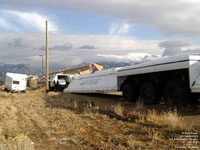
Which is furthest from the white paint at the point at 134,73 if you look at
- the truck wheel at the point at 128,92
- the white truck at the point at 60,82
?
the white truck at the point at 60,82

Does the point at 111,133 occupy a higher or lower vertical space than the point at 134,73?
lower

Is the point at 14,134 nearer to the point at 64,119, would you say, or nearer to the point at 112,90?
the point at 64,119

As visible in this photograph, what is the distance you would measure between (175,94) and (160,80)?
1270 mm

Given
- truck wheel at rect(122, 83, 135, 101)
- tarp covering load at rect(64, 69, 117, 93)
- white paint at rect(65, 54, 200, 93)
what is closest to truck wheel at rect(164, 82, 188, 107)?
white paint at rect(65, 54, 200, 93)

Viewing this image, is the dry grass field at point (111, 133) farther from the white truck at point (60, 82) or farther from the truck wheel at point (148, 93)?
the white truck at point (60, 82)

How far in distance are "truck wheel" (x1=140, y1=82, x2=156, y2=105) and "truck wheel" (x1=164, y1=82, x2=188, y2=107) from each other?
0.76 meters

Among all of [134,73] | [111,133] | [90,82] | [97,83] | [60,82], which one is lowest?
[111,133]

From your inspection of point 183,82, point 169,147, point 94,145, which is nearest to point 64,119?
point 94,145

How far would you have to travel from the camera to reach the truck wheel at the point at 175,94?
891 cm

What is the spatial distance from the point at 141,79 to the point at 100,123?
17.8 feet

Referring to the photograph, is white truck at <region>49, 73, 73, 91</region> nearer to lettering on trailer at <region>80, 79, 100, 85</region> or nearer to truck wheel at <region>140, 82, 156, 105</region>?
lettering on trailer at <region>80, 79, 100, 85</region>

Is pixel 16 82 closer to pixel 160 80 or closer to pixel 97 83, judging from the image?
pixel 97 83

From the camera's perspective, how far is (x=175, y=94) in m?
9.29

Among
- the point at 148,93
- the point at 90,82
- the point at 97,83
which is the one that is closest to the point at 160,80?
the point at 148,93
